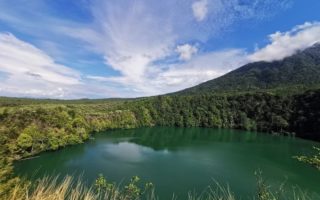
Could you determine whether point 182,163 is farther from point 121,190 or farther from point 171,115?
point 171,115

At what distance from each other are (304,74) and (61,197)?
150875 mm

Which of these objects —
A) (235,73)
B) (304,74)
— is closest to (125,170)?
(304,74)

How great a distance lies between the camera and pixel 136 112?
3718 inches

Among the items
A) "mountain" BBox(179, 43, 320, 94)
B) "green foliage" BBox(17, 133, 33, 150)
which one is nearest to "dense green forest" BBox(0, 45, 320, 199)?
"green foliage" BBox(17, 133, 33, 150)

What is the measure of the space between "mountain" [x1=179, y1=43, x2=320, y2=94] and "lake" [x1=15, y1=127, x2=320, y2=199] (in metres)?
72.3

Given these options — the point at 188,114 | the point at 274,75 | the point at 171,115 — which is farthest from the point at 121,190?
the point at 274,75

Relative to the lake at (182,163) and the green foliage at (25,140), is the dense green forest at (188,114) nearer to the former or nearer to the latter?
the green foliage at (25,140)

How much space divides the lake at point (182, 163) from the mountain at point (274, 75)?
237 feet

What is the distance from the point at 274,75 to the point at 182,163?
124 m

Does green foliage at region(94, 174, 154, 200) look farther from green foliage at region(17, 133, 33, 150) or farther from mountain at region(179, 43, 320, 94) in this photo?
mountain at region(179, 43, 320, 94)

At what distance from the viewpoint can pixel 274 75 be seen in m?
149

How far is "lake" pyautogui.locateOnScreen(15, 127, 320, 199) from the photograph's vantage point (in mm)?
32844

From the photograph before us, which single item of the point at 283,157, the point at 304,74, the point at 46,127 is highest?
the point at 304,74

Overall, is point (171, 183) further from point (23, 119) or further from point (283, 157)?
point (23, 119)
